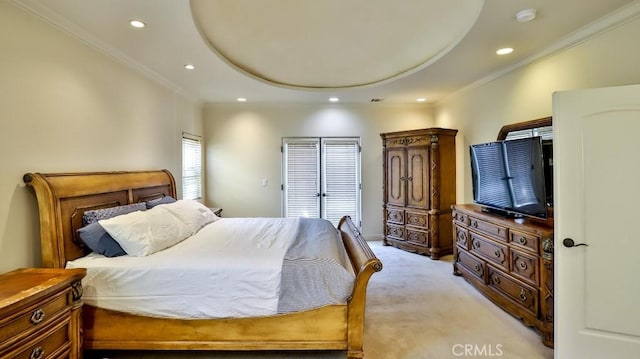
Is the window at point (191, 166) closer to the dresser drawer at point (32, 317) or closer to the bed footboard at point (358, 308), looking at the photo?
the dresser drawer at point (32, 317)

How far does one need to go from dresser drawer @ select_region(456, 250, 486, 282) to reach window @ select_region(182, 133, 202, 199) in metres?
4.09

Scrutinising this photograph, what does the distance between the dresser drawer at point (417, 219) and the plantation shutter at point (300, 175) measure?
167 cm

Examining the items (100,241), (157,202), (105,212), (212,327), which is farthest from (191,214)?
(212,327)

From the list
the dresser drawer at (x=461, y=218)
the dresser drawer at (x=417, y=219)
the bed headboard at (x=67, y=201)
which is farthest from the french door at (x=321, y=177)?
the bed headboard at (x=67, y=201)

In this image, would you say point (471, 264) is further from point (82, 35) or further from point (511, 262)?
point (82, 35)

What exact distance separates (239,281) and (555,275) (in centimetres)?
227

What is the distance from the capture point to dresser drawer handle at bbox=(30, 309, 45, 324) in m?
1.67

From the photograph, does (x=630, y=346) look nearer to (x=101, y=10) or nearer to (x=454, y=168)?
(x=454, y=168)

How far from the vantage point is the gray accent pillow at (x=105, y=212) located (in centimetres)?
251

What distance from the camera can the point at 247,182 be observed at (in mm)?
5680

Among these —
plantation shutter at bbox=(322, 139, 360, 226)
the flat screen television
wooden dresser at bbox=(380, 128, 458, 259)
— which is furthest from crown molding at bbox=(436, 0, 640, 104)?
plantation shutter at bbox=(322, 139, 360, 226)

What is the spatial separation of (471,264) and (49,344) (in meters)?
3.82

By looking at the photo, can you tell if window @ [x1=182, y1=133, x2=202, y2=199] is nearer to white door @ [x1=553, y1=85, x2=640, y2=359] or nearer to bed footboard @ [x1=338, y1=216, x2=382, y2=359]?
bed footboard @ [x1=338, y1=216, x2=382, y2=359]

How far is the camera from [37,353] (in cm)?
170
